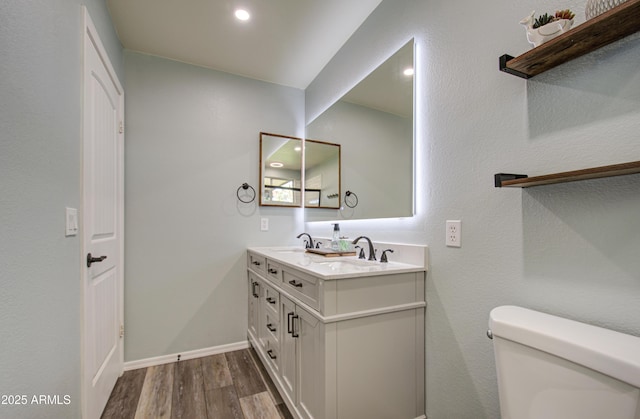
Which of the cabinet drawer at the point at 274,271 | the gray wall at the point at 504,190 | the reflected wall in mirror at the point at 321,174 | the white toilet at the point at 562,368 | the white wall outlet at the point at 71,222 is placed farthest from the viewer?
the reflected wall in mirror at the point at 321,174

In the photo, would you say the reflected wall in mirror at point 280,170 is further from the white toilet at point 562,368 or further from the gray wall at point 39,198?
the white toilet at point 562,368

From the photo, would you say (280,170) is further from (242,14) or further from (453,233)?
(453,233)

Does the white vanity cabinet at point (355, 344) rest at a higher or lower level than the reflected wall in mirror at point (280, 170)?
lower

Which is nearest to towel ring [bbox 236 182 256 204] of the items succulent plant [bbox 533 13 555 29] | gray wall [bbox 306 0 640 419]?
gray wall [bbox 306 0 640 419]

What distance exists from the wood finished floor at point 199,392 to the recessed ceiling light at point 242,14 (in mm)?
2482

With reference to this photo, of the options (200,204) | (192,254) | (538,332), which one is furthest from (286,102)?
(538,332)

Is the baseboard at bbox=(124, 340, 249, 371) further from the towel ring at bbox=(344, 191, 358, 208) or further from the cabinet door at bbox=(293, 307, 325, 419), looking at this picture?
the towel ring at bbox=(344, 191, 358, 208)

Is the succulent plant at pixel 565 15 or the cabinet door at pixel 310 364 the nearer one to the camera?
the succulent plant at pixel 565 15

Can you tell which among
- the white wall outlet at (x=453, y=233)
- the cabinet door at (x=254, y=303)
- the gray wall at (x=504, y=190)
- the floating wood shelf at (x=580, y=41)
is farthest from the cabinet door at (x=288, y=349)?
the floating wood shelf at (x=580, y=41)

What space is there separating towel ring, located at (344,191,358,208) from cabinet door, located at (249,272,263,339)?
91 centimetres

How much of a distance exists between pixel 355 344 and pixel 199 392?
1268 millimetres

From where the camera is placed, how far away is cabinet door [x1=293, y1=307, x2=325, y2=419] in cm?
119

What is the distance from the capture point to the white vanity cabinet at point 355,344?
118cm

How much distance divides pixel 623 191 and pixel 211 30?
2364 millimetres
